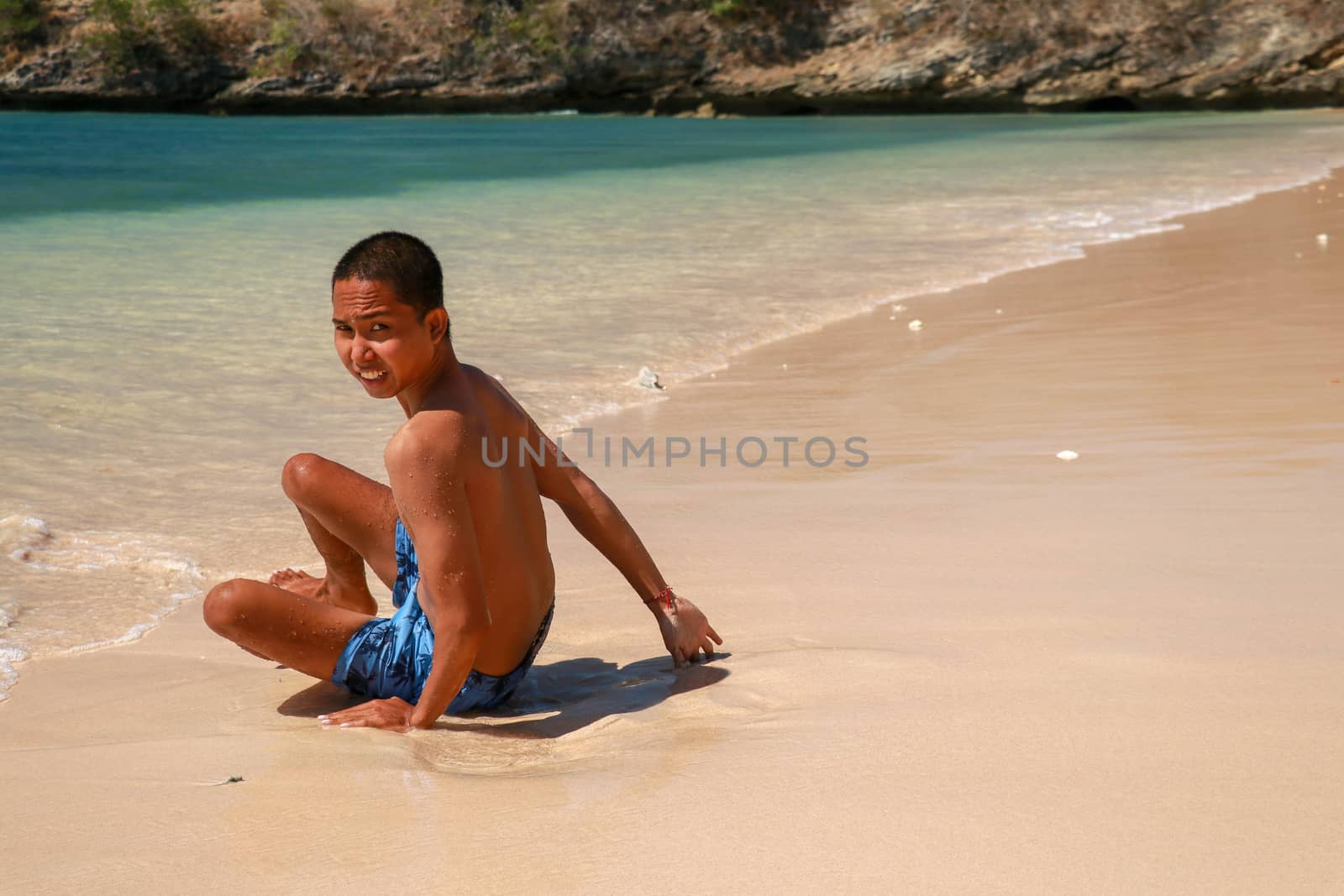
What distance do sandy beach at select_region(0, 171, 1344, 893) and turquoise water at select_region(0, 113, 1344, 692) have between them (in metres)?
0.78

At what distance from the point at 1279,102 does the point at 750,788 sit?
127 feet

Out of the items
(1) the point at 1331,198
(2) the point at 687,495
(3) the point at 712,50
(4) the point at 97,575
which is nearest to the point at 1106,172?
(1) the point at 1331,198

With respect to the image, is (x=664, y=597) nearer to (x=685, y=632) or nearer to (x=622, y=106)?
(x=685, y=632)

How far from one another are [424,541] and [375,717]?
0.32 metres

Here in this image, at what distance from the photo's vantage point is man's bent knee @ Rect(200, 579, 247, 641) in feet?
7.34

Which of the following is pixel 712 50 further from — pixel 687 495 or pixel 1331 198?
→ pixel 687 495

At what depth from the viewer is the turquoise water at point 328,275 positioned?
11.7ft

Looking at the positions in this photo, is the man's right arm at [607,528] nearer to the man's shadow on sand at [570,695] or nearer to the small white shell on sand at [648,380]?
the man's shadow on sand at [570,695]

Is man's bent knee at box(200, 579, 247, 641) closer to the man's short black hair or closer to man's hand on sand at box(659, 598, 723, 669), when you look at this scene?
the man's short black hair

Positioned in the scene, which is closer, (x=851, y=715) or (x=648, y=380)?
(x=851, y=715)

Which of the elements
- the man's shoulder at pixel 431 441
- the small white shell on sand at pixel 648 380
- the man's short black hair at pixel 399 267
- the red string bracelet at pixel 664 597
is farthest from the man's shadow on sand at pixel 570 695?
the small white shell on sand at pixel 648 380

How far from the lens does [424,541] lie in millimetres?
2066

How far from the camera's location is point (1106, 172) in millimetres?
14578

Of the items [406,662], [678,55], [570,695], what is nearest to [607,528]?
[570,695]
